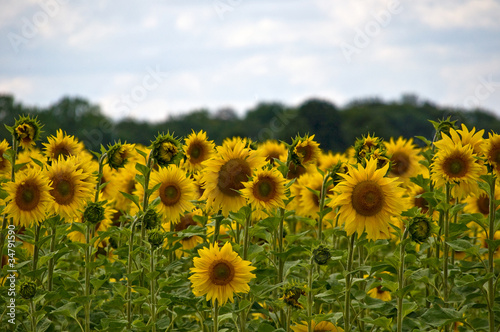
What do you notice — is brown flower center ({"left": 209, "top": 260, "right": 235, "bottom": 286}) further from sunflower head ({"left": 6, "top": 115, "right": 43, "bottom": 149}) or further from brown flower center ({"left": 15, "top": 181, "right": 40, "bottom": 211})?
sunflower head ({"left": 6, "top": 115, "right": 43, "bottom": 149})

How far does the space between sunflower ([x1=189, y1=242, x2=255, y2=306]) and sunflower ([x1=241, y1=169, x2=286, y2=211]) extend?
471mm

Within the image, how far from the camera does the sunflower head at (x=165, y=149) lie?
15.8 ft

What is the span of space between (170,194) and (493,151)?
2.93 meters

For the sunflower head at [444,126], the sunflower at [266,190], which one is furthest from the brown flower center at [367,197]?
the sunflower head at [444,126]

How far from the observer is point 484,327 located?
4613 mm

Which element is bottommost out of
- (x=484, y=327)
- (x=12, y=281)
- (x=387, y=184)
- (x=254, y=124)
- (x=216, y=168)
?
(x=484, y=327)

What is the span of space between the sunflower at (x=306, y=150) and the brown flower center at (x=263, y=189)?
644 millimetres

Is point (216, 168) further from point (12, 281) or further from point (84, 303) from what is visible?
point (12, 281)

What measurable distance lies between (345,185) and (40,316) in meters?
2.76

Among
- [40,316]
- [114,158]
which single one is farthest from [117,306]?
[114,158]

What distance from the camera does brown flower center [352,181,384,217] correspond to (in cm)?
414

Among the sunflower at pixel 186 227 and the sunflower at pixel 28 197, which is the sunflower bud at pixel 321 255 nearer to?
the sunflower at pixel 186 227

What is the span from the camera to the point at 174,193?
5.38m

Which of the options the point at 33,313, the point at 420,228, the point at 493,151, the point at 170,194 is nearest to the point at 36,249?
the point at 33,313
